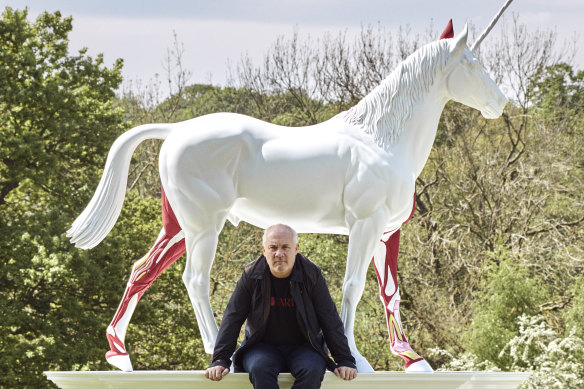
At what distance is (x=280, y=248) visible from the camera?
3.41 meters

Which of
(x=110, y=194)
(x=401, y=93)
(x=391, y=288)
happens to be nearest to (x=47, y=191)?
(x=110, y=194)

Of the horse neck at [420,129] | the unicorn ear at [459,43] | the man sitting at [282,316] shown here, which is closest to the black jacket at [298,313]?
the man sitting at [282,316]

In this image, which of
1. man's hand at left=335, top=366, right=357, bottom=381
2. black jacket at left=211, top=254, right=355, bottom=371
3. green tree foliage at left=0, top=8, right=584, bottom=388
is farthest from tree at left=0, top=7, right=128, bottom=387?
man's hand at left=335, top=366, right=357, bottom=381

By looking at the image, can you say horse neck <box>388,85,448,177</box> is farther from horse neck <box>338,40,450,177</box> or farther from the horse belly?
the horse belly

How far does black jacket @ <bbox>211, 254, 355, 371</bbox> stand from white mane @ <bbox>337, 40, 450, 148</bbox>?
3.35ft

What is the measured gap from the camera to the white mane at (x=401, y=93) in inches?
162

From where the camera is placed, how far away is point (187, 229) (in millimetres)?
3994

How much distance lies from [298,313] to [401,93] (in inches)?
56.0

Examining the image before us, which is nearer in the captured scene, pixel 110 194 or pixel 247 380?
pixel 247 380

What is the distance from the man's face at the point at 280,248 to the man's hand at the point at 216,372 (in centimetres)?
50

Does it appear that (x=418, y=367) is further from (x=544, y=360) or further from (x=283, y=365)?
(x=544, y=360)

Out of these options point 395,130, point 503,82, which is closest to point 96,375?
point 395,130

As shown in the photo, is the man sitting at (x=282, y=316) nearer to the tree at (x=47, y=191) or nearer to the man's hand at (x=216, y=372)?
the man's hand at (x=216, y=372)

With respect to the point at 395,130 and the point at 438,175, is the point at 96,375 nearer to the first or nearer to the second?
the point at 395,130
